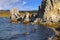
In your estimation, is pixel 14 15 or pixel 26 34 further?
pixel 14 15

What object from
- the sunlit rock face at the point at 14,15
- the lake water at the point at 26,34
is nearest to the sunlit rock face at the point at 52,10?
the sunlit rock face at the point at 14,15

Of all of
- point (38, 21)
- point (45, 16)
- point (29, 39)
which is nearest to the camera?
point (29, 39)

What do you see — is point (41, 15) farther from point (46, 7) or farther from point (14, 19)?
point (14, 19)

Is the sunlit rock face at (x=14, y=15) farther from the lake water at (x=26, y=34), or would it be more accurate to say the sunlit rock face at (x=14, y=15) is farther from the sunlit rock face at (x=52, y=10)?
the lake water at (x=26, y=34)

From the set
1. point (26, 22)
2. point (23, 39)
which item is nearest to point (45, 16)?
point (26, 22)

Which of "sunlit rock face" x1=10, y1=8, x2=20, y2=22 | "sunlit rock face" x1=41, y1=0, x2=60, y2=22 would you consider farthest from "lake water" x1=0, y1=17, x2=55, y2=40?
"sunlit rock face" x1=10, y1=8, x2=20, y2=22

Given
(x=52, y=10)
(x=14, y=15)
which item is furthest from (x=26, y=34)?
(x=14, y=15)

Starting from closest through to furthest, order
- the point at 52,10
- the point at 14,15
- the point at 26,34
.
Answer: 1. the point at 26,34
2. the point at 52,10
3. the point at 14,15

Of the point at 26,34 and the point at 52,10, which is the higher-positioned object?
the point at 52,10

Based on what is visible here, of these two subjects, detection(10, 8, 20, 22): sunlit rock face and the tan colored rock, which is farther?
detection(10, 8, 20, 22): sunlit rock face

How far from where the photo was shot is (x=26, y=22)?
74000 mm

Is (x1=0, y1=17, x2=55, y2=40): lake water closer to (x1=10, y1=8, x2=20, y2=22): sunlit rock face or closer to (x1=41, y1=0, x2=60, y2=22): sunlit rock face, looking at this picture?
(x1=41, y1=0, x2=60, y2=22): sunlit rock face

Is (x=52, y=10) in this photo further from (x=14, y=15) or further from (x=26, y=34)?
(x=26, y=34)

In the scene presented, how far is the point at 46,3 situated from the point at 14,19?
14.7 m
